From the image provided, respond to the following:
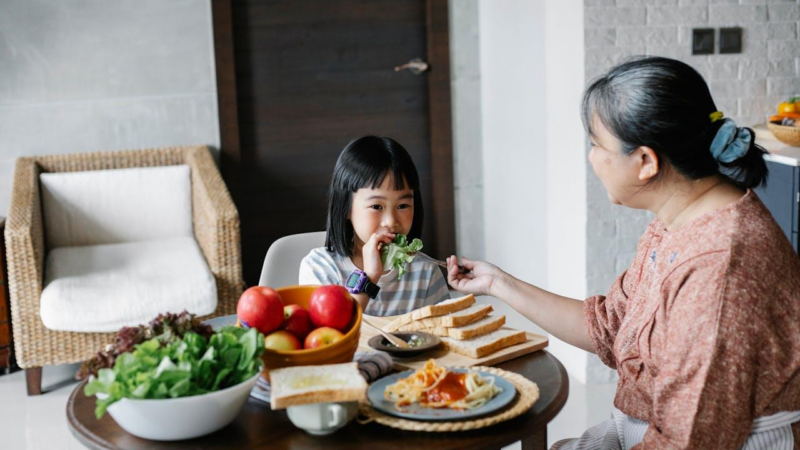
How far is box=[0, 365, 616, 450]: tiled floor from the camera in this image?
2984 mm

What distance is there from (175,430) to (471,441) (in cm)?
43

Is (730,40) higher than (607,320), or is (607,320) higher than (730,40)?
(730,40)

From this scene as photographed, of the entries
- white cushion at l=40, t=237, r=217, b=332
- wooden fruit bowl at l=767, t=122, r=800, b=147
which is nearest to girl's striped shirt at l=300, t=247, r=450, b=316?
white cushion at l=40, t=237, r=217, b=332

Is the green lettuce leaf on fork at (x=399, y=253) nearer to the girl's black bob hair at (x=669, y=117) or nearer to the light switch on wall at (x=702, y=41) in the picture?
the girl's black bob hair at (x=669, y=117)

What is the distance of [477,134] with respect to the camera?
4703mm

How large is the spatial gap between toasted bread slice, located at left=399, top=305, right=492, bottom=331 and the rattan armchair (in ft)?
6.08

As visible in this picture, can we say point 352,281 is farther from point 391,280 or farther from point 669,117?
point 669,117

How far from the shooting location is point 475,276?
200cm

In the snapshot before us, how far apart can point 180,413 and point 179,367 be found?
0.22 ft

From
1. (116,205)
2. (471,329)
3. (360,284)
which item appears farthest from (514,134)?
(471,329)

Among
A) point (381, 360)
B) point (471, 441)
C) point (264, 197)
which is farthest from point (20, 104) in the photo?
point (471, 441)

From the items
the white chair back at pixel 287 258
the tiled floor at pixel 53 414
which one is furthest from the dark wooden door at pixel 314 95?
the white chair back at pixel 287 258

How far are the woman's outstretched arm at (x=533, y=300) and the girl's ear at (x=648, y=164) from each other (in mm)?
443

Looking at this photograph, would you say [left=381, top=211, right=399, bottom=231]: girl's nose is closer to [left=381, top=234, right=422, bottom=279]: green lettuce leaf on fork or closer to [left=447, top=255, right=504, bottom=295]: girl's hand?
[left=381, top=234, right=422, bottom=279]: green lettuce leaf on fork
